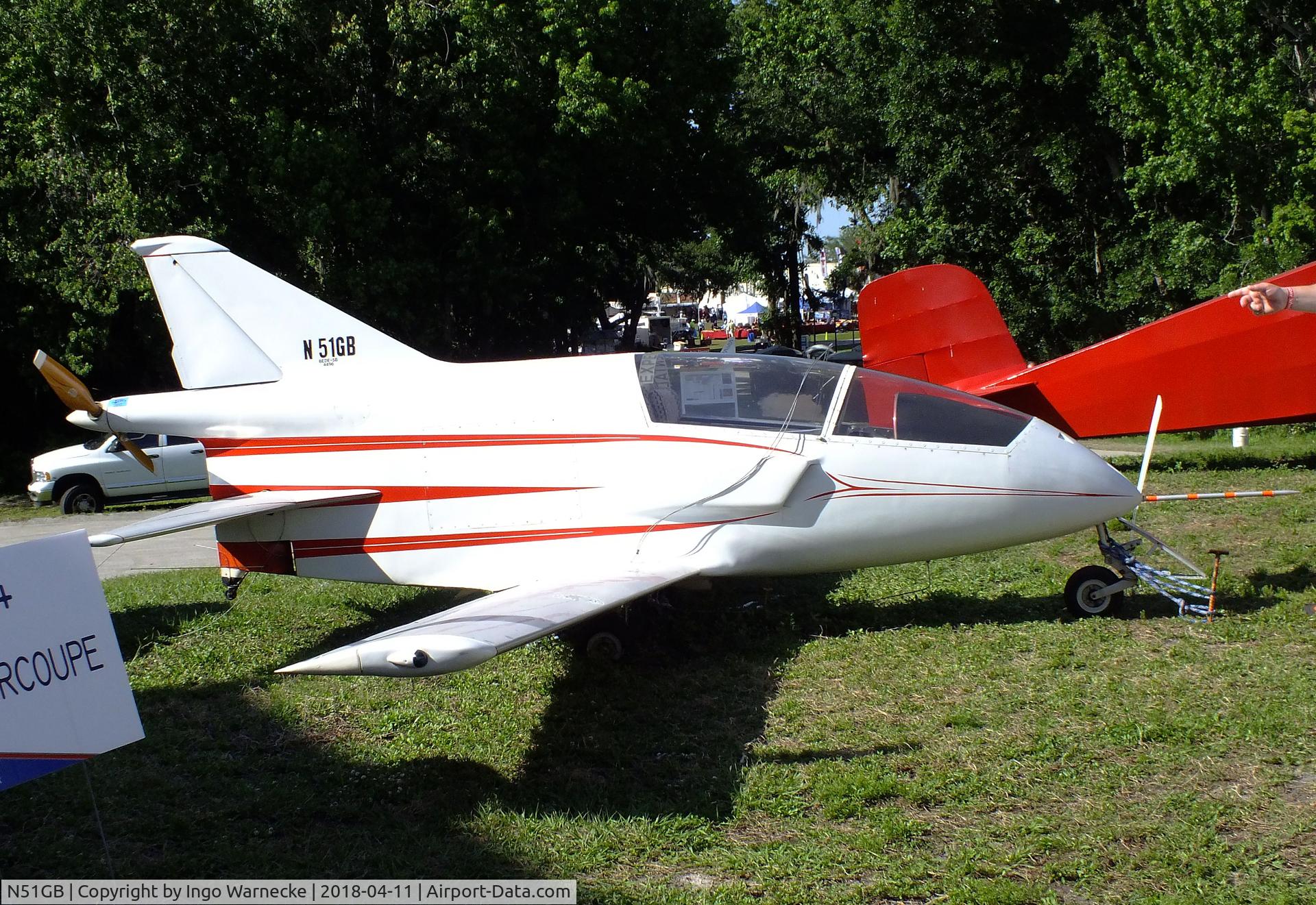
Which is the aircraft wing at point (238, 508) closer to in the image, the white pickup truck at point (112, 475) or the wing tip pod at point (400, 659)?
the wing tip pod at point (400, 659)

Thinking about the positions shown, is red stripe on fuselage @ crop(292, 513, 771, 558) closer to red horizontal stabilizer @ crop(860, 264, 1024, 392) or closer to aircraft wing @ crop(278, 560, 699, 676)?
aircraft wing @ crop(278, 560, 699, 676)

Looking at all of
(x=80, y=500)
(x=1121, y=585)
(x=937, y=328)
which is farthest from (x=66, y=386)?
(x=80, y=500)

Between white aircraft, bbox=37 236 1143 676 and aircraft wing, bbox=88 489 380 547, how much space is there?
0.07ft

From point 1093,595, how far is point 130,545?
12.1 meters

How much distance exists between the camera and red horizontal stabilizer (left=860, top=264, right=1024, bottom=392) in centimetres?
1121

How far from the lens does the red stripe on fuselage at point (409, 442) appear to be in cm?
650

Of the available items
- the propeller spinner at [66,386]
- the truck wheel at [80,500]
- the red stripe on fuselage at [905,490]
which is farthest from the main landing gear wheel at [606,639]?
the truck wheel at [80,500]

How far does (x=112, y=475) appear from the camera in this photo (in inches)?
662

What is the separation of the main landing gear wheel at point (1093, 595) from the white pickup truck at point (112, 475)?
47.3 ft

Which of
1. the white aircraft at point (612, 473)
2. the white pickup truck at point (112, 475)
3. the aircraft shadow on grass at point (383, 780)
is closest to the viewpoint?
the aircraft shadow on grass at point (383, 780)

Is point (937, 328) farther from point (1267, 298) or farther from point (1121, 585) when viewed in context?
point (1267, 298)

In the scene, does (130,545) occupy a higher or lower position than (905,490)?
lower

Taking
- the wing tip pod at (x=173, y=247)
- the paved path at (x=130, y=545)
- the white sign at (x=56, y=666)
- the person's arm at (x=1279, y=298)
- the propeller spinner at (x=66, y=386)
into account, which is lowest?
the paved path at (x=130, y=545)

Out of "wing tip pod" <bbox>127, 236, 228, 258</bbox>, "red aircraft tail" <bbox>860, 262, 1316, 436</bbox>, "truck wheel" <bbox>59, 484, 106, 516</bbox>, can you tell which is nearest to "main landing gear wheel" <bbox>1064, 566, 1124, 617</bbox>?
"red aircraft tail" <bbox>860, 262, 1316, 436</bbox>
